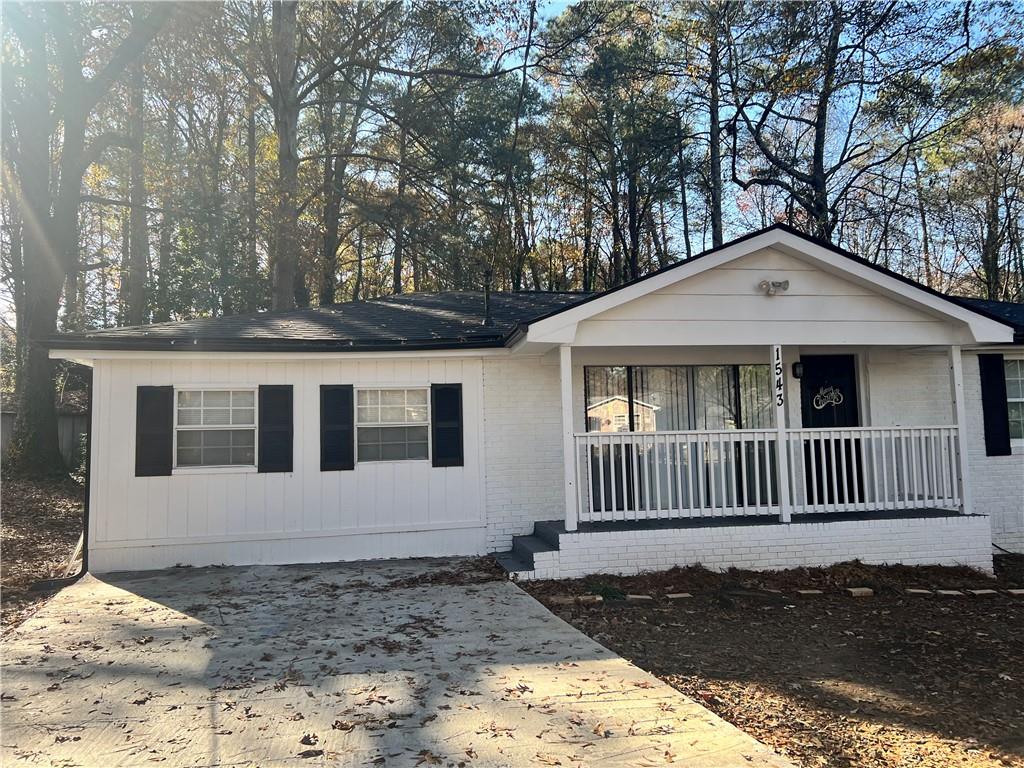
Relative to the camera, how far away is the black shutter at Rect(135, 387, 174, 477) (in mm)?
7871

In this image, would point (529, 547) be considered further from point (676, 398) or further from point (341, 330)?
point (341, 330)

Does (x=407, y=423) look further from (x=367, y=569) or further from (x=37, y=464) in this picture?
(x=37, y=464)

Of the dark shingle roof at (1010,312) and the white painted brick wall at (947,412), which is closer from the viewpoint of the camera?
the dark shingle roof at (1010,312)

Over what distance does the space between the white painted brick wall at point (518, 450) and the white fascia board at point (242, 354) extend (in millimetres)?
325

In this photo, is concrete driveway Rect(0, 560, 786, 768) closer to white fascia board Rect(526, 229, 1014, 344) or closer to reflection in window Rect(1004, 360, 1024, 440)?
white fascia board Rect(526, 229, 1014, 344)

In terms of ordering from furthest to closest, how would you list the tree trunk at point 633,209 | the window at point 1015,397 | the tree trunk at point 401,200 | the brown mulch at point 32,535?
1. the tree trunk at point 633,209
2. the tree trunk at point 401,200
3. the window at point 1015,397
4. the brown mulch at point 32,535

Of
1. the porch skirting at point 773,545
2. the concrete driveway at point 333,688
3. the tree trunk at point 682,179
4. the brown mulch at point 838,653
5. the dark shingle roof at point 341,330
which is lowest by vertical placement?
the brown mulch at point 838,653

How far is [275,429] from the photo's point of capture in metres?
8.16

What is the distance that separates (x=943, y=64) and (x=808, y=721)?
19.5m

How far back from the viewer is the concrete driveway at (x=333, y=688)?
3.46 meters

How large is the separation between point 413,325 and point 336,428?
6.15 ft

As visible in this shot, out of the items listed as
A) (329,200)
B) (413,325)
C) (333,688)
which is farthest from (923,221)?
(333,688)

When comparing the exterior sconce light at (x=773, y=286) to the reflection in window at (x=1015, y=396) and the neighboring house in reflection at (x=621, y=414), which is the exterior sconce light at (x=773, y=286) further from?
the reflection in window at (x=1015, y=396)

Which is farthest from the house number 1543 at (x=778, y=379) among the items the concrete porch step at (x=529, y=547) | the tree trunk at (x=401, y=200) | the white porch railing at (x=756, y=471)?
the tree trunk at (x=401, y=200)
